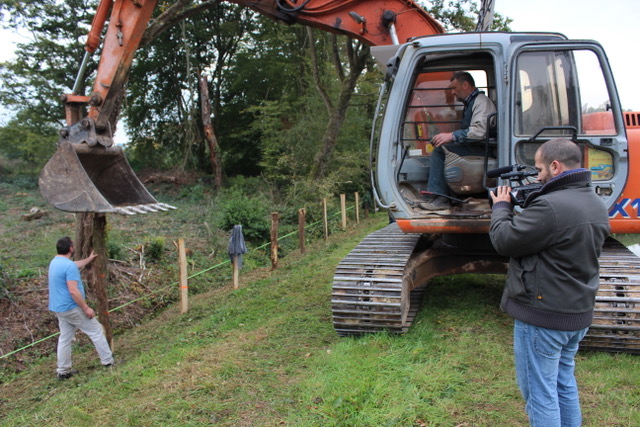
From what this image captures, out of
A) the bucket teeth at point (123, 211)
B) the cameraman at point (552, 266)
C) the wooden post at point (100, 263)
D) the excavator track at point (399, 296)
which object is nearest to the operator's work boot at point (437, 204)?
the excavator track at point (399, 296)

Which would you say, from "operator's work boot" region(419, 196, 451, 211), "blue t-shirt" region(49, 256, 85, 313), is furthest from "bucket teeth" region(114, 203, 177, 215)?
"operator's work boot" region(419, 196, 451, 211)

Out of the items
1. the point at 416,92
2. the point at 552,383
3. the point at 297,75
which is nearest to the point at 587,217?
the point at 552,383

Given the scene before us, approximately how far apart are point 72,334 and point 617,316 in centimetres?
519

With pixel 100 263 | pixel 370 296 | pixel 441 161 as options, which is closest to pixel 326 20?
pixel 441 161

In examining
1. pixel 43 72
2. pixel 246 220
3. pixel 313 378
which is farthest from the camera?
pixel 43 72

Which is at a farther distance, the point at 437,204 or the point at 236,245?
the point at 236,245

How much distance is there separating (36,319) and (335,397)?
16.5 feet

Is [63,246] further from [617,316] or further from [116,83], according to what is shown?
[617,316]

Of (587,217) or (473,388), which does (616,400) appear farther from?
(587,217)

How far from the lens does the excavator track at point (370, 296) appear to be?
183 inches

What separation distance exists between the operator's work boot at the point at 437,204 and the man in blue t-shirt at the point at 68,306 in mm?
3558

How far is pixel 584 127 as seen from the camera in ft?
15.5

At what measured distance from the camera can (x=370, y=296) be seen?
15.4ft

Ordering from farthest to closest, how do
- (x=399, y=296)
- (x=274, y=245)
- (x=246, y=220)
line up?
(x=246, y=220) → (x=274, y=245) → (x=399, y=296)
